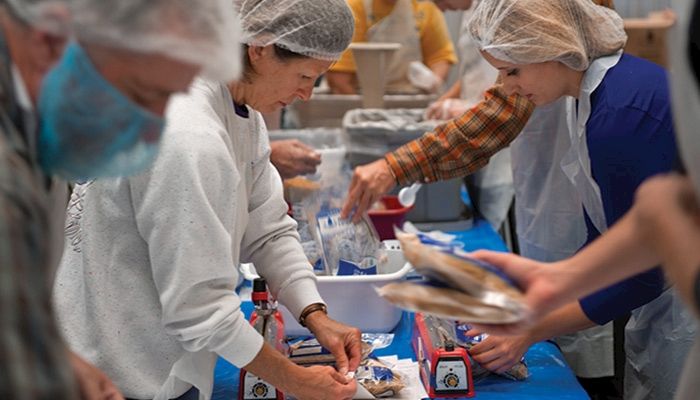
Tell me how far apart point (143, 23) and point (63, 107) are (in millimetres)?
115

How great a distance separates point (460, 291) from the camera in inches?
42.8

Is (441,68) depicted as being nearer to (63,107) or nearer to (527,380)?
(527,380)

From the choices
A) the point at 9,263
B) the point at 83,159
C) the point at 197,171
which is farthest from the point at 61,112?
the point at 197,171

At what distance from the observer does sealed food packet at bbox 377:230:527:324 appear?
105 cm

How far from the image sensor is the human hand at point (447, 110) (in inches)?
113

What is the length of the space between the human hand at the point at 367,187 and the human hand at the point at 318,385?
0.71 m

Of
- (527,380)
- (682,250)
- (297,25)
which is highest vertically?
(297,25)

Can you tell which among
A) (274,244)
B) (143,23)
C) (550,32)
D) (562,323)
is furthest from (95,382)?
(550,32)

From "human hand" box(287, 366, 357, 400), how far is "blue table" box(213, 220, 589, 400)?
0.86 feet

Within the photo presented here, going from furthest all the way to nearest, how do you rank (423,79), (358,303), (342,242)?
(423,79)
(342,242)
(358,303)

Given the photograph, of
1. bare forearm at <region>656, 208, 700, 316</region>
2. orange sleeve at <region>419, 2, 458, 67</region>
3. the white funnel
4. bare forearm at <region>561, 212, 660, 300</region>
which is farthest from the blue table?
orange sleeve at <region>419, 2, 458, 67</region>

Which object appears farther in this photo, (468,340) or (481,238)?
(481,238)

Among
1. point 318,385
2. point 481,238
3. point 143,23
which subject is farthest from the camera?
point 481,238

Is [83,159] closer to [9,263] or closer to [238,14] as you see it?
[9,263]
